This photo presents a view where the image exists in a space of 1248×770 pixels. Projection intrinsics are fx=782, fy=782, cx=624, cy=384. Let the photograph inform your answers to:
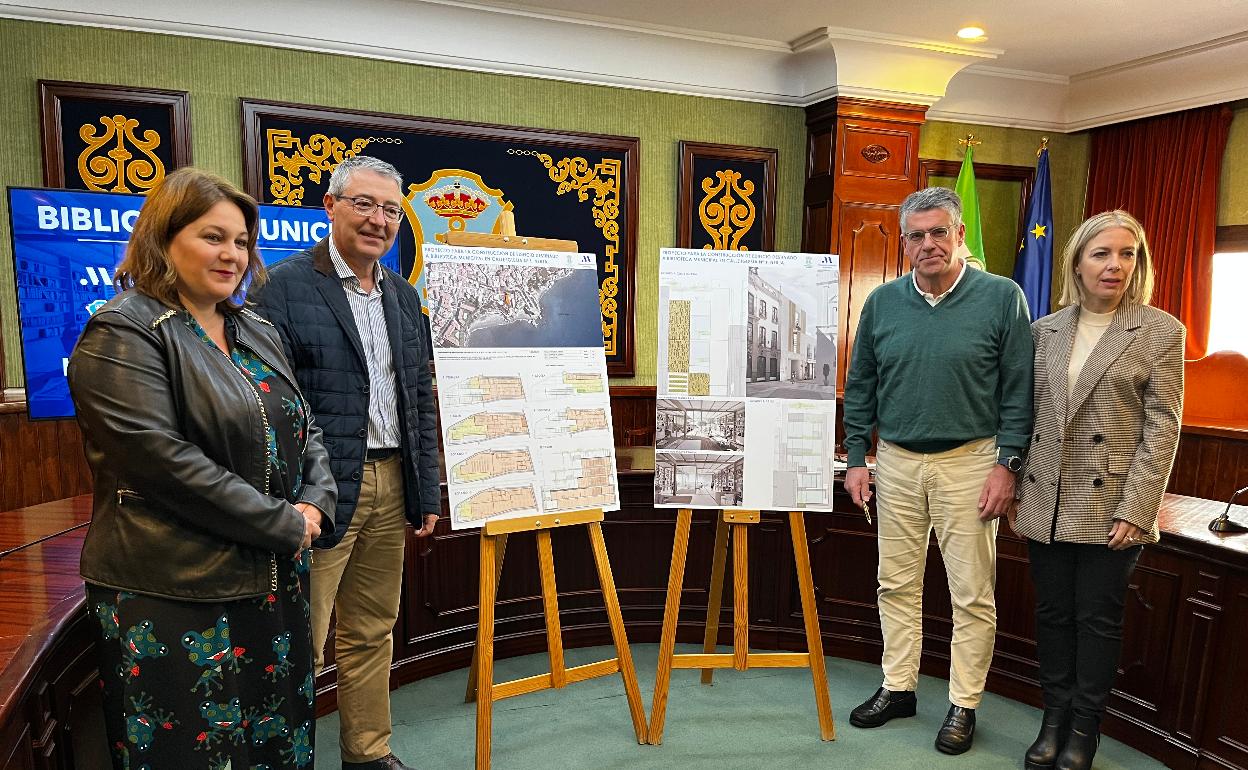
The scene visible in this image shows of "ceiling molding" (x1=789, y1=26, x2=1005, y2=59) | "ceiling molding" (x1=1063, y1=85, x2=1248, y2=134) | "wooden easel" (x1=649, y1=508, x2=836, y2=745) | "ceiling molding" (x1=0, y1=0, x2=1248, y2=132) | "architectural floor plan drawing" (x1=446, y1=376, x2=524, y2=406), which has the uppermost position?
"ceiling molding" (x1=789, y1=26, x2=1005, y2=59)

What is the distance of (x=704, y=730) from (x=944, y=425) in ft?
4.40

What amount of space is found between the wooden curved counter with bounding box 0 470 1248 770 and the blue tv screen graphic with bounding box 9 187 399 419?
17.4 inches

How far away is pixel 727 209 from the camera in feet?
15.5

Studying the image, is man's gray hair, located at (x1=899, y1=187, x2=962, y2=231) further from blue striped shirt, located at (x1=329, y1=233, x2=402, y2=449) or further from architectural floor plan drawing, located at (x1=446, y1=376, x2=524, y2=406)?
blue striped shirt, located at (x1=329, y1=233, x2=402, y2=449)

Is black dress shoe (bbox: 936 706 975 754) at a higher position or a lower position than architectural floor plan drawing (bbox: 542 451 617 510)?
lower

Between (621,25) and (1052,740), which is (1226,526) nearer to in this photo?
(1052,740)

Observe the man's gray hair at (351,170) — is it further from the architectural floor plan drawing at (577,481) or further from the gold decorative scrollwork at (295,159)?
the gold decorative scrollwork at (295,159)

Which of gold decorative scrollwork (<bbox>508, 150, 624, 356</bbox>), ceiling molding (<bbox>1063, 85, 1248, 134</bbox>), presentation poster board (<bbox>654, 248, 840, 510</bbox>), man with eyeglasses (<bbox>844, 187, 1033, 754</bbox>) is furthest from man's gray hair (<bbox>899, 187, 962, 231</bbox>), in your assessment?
ceiling molding (<bbox>1063, 85, 1248, 134</bbox>)

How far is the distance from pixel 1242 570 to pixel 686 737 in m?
1.80

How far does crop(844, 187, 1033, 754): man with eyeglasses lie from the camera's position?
2.46 metres

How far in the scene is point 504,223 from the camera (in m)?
2.51

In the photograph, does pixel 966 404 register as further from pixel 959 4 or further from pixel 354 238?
pixel 959 4

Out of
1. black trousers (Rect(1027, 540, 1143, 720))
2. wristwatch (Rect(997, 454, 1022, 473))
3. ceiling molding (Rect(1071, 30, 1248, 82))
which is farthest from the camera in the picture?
ceiling molding (Rect(1071, 30, 1248, 82))

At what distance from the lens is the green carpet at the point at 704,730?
2.56m
